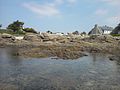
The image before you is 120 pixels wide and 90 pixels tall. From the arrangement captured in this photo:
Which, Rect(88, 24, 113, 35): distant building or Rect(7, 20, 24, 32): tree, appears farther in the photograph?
Rect(88, 24, 113, 35): distant building

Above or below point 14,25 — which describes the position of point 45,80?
below

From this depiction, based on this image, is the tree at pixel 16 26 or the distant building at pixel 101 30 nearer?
the tree at pixel 16 26

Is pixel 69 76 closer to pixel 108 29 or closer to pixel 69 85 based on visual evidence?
pixel 69 85

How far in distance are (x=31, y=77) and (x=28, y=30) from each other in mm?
93721

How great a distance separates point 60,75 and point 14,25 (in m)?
91.8

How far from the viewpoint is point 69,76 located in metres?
17.7

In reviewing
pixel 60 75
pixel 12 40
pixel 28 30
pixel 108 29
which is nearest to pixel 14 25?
pixel 28 30

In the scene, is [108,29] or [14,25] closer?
[14,25]

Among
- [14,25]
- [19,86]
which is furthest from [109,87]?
[14,25]

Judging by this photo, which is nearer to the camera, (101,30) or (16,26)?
(16,26)

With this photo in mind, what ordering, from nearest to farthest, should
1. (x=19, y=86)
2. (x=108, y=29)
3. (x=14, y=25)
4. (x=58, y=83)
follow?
1. (x=19, y=86)
2. (x=58, y=83)
3. (x=14, y=25)
4. (x=108, y=29)

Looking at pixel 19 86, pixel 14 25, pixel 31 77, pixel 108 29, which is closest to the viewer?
pixel 19 86

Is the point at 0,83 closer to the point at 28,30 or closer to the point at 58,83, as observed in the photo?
the point at 58,83

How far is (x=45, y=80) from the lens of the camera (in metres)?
16.0
